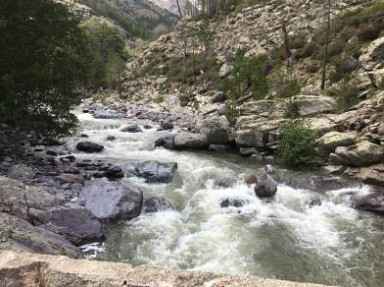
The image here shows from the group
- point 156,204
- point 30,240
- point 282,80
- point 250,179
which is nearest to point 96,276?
point 30,240

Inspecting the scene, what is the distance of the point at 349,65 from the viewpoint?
2805cm

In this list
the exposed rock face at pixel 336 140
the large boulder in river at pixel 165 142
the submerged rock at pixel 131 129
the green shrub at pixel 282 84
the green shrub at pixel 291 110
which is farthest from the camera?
the green shrub at pixel 282 84

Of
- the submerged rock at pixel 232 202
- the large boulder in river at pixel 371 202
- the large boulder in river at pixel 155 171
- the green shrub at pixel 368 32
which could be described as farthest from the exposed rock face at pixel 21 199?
the green shrub at pixel 368 32

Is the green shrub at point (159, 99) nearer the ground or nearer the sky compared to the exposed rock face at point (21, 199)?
nearer the sky

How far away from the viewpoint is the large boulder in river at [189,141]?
21.2m

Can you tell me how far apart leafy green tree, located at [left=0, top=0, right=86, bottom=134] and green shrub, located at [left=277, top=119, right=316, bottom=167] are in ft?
30.6

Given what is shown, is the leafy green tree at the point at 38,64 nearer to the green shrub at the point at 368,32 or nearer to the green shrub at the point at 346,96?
the green shrub at the point at 346,96

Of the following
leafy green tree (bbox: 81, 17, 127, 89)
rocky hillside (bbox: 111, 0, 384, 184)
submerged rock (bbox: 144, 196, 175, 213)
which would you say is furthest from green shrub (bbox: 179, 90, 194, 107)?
submerged rock (bbox: 144, 196, 175, 213)

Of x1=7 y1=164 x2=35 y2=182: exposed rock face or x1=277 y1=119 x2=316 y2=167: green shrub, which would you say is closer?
x1=7 y1=164 x2=35 y2=182: exposed rock face

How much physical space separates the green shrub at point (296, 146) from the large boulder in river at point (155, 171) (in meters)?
5.04

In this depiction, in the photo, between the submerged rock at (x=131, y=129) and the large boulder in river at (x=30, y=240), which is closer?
the large boulder in river at (x=30, y=240)

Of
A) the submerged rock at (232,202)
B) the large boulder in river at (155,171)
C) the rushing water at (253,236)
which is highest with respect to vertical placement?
the large boulder in river at (155,171)

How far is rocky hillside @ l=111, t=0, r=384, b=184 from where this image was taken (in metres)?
17.7

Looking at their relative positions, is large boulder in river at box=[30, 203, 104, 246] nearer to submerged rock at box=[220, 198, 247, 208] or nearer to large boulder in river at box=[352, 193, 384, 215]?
submerged rock at box=[220, 198, 247, 208]
